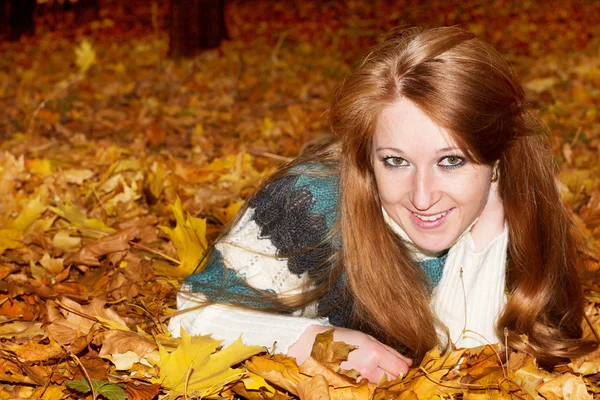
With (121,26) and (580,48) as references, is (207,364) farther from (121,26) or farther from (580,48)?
(121,26)

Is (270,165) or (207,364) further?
(270,165)

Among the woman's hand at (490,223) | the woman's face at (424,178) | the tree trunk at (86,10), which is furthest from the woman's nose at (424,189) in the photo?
the tree trunk at (86,10)

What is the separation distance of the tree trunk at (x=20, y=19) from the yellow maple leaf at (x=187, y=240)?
25.6 feet

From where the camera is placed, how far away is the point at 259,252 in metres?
2.23

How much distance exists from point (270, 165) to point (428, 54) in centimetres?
202

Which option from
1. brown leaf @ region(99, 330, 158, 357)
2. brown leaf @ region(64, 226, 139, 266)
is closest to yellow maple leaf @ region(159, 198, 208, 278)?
brown leaf @ region(64, 226, 139, 266)

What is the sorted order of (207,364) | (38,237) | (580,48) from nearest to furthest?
(207,364) < (38,237) < (580,48)

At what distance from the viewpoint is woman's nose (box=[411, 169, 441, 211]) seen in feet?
6.52

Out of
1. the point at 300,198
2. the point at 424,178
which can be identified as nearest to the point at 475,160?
the point at 424,178

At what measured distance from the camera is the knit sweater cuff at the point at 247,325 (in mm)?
2123

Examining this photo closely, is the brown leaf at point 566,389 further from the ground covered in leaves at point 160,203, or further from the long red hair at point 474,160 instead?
the long red hair at point 474,160

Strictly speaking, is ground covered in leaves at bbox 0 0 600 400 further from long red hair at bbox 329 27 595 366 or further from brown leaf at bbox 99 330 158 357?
long red hair at bbox 329 27 595 366

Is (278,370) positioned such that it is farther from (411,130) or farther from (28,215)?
(28,215)

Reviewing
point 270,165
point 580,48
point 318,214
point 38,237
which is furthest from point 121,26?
point 318,214
